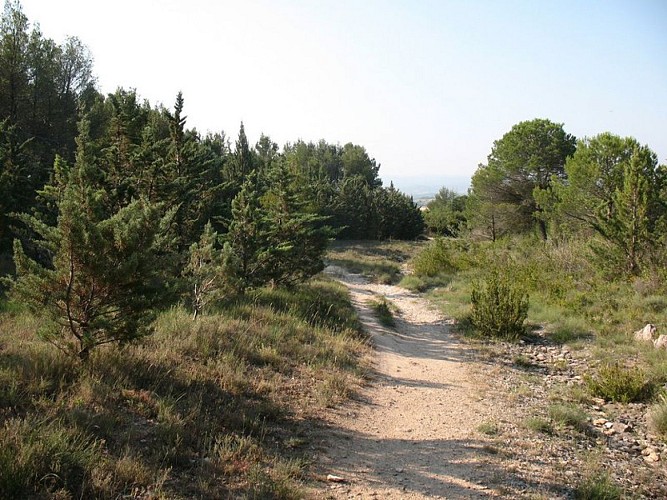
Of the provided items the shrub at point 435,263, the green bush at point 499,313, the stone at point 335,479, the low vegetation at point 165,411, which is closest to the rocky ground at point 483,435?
the stone at point 335,479

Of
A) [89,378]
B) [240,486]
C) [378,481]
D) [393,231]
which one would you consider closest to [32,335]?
[89,378]

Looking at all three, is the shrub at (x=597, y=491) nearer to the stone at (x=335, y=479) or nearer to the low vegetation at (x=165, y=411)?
the stone at (x=335, y=479)

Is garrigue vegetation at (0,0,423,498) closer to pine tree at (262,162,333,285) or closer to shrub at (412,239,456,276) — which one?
pine tree at (262,162,333,285)

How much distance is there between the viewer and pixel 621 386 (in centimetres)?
713

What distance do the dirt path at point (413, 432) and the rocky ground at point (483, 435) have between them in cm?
1

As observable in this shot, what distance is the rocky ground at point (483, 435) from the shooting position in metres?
4.57

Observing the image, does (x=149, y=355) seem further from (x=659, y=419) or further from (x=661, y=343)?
(x=661, y=343)

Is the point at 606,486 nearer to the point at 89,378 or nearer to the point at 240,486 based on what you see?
the point at 240,486

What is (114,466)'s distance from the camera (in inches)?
147

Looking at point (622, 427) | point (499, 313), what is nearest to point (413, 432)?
point (622, 427)

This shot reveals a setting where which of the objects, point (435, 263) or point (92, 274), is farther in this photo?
point (435, 263)

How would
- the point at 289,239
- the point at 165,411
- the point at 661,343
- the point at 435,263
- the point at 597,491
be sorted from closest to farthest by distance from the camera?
1. the point at 597,491
2. the point at 165,411
3. the point at 661,343
4. the point at 289,239
5. the point at 435,263

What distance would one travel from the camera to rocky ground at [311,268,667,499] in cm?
457

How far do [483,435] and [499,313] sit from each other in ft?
18.5
